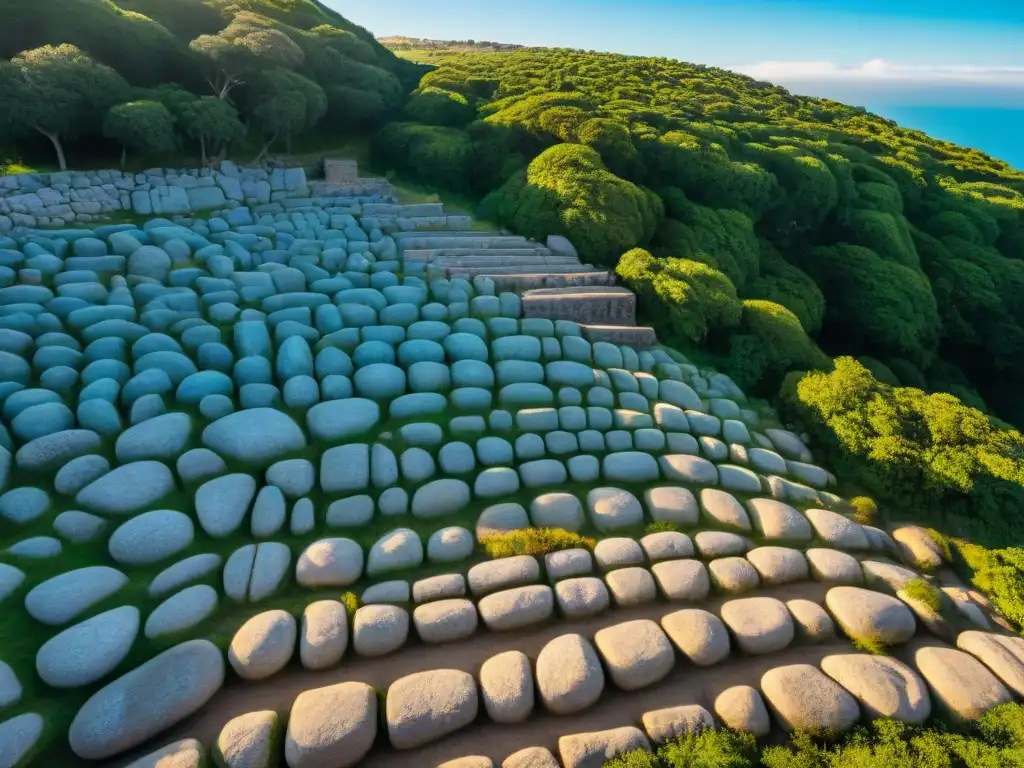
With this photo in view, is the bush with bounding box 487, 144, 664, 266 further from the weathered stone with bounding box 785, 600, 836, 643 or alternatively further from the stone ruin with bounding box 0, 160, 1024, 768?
the weathered stone with bounding box 785, 600, 836, 643

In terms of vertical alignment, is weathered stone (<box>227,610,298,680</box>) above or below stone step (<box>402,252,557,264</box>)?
below

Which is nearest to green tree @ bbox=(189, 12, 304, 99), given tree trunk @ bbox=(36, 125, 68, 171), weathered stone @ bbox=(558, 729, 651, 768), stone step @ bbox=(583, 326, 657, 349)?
tree trunk @ bbox=(36, 125, 68, 171)

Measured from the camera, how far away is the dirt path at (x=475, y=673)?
15.5 feet

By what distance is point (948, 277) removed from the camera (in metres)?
18.0

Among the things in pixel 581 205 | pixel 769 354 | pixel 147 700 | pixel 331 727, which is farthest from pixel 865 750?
pixel 581 205

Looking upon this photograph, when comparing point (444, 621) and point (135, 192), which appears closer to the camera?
point (444, 621)

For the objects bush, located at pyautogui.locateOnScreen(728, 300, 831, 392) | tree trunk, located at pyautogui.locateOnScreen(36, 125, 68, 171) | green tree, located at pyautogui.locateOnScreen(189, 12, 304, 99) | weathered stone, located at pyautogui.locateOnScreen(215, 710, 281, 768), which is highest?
green tree, located at pyautogui.locateOnScreen(189, 12, 304, 99)

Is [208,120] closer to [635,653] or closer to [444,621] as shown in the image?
[444,621]

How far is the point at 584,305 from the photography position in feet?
36.4

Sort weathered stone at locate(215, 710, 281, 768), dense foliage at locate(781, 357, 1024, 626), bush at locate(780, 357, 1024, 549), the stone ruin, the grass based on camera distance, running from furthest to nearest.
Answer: bush at locate(780, 357, 1024, 549)
dense foliage at locate(781, 357, 1024, 626)
the grass
the stone ruin
weathered stone at locate(215, 710, 281, 768)

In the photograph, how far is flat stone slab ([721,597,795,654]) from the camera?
5801 mm

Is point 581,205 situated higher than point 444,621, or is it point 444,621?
point 581,205

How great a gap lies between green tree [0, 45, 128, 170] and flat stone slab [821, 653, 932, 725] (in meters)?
18.3

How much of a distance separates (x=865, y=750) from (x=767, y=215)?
1744 cm
